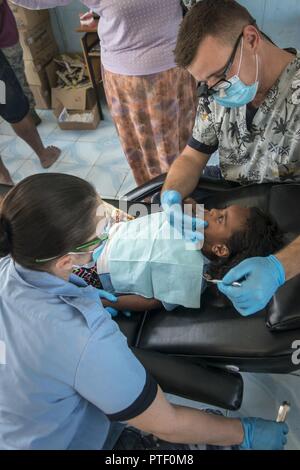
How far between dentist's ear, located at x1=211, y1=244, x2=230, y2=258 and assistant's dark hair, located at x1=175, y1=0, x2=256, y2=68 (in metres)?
0.69

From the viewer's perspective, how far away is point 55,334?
76cm

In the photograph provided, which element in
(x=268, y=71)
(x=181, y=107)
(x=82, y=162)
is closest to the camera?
(x=268, y=71)

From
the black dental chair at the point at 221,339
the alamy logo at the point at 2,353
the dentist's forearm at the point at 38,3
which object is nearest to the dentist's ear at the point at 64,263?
the alamy logo at the point at 2,353

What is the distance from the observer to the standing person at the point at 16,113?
2.38 m

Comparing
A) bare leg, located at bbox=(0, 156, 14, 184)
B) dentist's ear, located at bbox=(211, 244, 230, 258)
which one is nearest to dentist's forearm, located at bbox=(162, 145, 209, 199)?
dentist's ear, located at bbox=(211, 244, 230, 258)

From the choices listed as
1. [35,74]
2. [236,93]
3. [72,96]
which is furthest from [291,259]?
[35,74]

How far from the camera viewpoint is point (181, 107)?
6.30ft

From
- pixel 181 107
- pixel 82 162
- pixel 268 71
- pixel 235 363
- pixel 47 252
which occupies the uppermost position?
pixel 268 71

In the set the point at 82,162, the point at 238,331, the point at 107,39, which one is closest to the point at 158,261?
the point at 238,331

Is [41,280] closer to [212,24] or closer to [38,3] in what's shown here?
[212,24]

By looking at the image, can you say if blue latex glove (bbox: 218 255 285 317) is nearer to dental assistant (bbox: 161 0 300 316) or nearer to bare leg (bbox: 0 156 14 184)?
dental assistant (bbox: 161 0 300 316)

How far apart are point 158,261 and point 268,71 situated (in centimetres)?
80

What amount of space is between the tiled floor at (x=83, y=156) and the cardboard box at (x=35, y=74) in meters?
0.33
